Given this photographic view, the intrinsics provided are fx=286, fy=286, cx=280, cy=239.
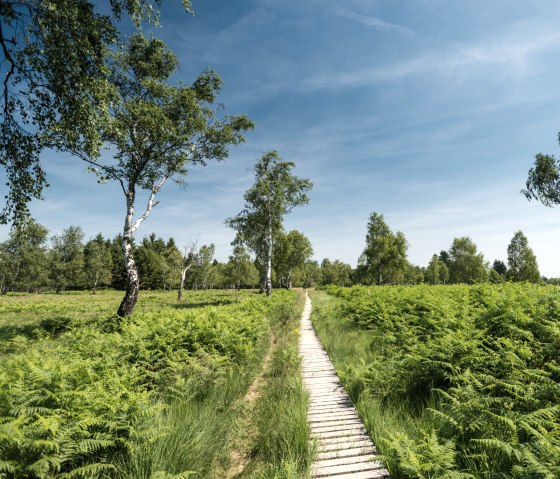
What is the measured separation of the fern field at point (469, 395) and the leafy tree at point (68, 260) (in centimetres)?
6667

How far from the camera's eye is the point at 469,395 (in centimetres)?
484

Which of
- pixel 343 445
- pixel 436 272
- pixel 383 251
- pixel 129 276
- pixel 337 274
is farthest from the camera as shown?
pixel 337 274

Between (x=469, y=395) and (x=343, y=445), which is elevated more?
(x=469, y=395)

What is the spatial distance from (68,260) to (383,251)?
68.7 meters

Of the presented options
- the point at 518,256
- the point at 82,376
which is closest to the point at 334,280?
the point at 518,256

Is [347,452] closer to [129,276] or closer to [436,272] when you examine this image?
[129,276]

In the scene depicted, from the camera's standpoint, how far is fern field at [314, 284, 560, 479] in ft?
11.4

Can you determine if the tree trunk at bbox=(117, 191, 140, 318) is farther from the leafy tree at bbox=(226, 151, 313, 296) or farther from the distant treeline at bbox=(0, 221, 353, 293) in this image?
the distant treeline at bbox=(0, 221, 353, 293)

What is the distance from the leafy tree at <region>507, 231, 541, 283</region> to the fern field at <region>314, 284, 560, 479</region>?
56718 millimetres

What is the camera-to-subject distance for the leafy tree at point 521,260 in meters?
52.0

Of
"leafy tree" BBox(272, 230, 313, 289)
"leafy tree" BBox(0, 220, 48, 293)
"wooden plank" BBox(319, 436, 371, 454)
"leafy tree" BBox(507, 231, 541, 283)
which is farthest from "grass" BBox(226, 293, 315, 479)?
"leafy tree" BBox(0, 220, 48, 293)

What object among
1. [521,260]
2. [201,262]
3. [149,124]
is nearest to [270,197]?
[149,124]

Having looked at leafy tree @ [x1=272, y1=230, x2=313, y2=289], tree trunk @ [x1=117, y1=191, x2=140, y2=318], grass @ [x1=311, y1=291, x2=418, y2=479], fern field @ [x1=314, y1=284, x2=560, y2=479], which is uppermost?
leafy tree @ [x1=272, y1=230, x2=313, y2=289]

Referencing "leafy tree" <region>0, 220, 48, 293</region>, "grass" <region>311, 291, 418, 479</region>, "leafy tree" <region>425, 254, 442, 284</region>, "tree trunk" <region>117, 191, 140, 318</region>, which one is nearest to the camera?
"grass" <region>311, 291, 418, 479</region>
